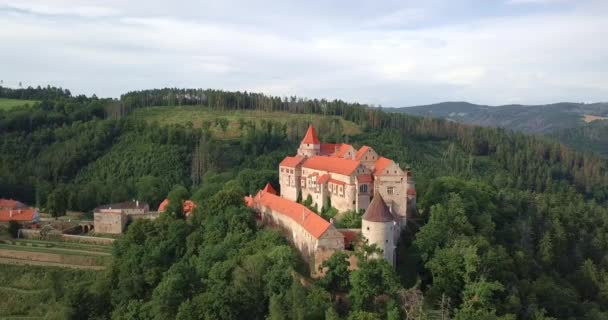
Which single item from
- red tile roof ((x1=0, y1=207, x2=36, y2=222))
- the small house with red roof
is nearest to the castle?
the small house with red roof

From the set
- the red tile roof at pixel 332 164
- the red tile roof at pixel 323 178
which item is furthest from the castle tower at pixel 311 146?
the red tile roof at pixel 323 178

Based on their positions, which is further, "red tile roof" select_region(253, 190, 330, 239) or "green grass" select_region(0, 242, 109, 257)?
"green grass" select_region(0, 242, 109, 257)

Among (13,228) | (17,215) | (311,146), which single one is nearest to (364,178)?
(311,146)

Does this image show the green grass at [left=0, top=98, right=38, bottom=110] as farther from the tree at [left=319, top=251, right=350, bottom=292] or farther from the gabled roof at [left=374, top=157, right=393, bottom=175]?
the tree at [left=319, top=251, right=350, bottom=292]

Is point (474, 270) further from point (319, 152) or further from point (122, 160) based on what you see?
point (122, 160)

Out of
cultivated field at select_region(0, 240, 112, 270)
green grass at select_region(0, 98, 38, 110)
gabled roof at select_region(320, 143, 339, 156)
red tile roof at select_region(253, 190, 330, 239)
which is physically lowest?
cultivated field at select_region(0, 240, 112, 270)
